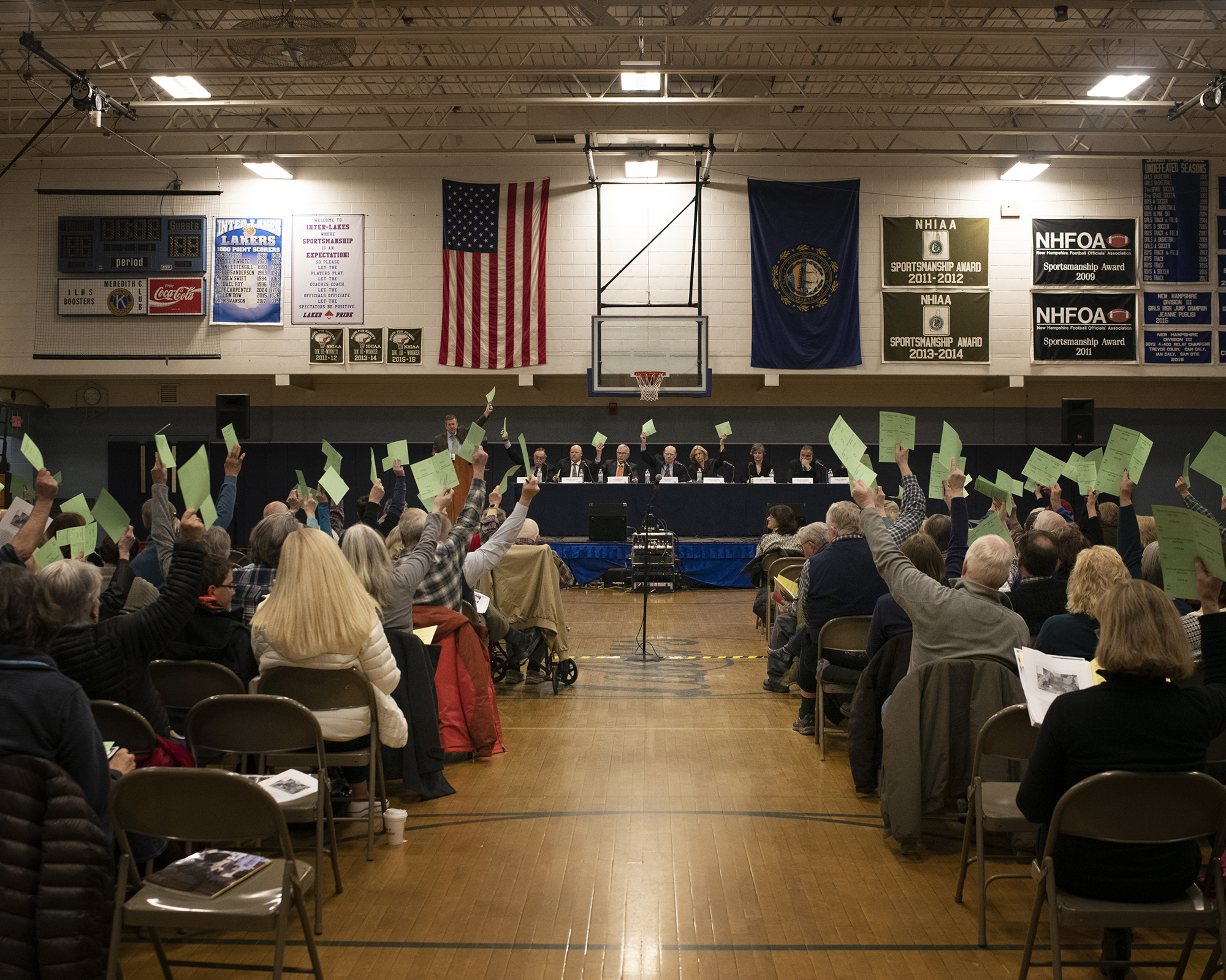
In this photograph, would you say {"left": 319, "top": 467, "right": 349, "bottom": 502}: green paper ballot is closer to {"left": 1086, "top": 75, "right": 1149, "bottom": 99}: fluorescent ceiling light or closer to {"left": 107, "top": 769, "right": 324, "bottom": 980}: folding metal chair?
{"left": 107, "top": 769, "right": 324, "bottom": 980}: folding metal chair

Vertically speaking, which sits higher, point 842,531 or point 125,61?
point 125,61

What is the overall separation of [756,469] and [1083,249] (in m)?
5.87

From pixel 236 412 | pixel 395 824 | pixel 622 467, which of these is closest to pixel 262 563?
pixel 395 824

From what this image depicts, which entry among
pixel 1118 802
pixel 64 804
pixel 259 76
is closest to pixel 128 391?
pixel 259 76

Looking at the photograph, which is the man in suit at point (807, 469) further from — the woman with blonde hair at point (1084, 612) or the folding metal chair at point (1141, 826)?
the folding metal chair at point (1141, 826)

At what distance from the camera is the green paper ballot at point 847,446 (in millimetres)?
4004

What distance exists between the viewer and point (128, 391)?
51.4 feet

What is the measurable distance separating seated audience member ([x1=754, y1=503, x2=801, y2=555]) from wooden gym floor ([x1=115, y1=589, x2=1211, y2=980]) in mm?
2652

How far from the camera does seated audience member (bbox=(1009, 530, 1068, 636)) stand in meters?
4.00

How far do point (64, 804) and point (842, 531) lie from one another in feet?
13.0

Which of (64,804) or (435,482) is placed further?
(435,482)

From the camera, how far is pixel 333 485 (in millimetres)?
5715

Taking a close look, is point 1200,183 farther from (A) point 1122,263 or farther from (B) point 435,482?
(B) point 435,482

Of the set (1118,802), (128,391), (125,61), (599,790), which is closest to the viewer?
(1118,802)
